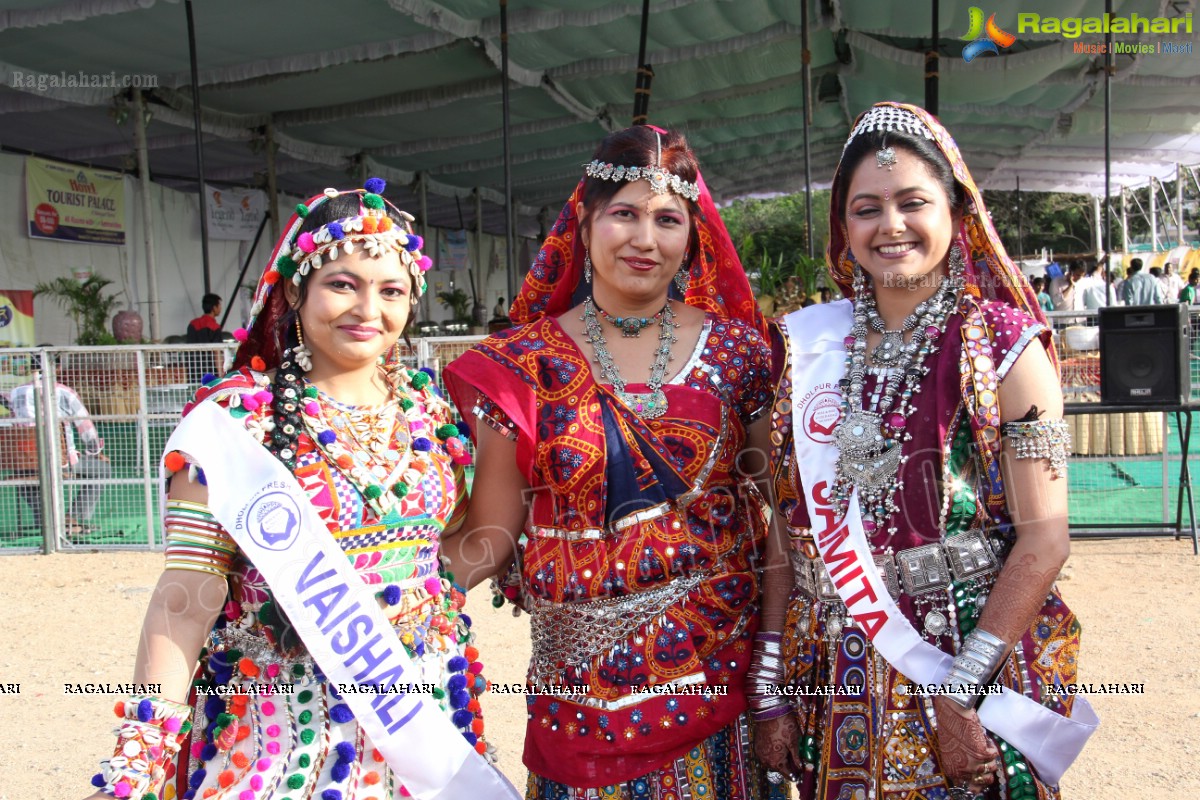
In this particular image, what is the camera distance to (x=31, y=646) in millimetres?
4770

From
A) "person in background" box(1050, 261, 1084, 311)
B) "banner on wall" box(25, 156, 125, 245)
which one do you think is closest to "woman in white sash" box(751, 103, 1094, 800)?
"banner on wall" box(25, 156, 125, 245)

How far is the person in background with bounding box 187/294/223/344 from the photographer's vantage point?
27.8ft

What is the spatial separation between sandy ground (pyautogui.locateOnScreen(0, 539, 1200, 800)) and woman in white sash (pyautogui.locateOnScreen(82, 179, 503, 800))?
67.4 inches

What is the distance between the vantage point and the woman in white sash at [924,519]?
170 cm

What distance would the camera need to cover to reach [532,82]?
8.68 meters

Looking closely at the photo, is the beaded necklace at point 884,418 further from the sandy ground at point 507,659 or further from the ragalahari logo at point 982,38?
the ragalahari logo at point 982,38

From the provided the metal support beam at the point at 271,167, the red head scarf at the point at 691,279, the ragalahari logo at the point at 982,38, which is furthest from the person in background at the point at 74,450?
the ragalahari logo at the point at 982,38

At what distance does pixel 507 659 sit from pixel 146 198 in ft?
26.9

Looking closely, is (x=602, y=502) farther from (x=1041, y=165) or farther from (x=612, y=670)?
(x=1041, y=165)

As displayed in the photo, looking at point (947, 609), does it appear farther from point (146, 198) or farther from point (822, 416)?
point (146, 198)

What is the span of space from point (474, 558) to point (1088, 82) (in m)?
9.63

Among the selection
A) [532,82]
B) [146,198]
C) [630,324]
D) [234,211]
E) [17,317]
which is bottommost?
[630,324]

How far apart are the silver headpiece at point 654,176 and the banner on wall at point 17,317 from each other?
1013cm

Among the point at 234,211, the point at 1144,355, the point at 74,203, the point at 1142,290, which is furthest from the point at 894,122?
the point at 234,211
